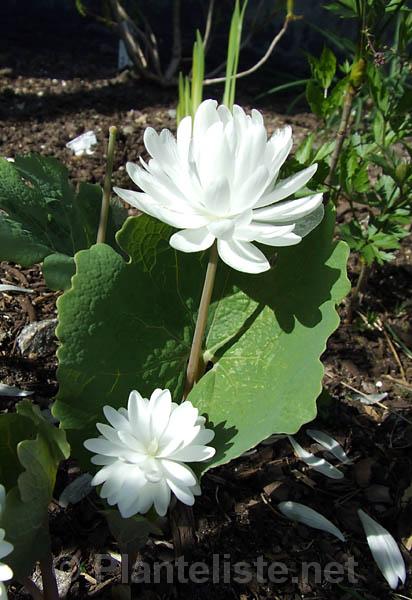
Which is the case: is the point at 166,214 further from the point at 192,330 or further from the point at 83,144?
the point at 83,144

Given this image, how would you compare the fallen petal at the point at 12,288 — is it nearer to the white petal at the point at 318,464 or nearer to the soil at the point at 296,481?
the soil at the point at 296,481

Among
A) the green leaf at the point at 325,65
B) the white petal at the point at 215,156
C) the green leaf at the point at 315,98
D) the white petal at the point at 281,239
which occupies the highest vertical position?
the green leaf at the point at 325,65

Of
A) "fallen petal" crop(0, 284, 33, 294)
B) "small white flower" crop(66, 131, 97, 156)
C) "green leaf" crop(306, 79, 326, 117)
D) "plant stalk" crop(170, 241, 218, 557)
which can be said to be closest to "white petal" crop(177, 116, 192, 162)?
"plant stalk" crop(170, 241, 218, 557)

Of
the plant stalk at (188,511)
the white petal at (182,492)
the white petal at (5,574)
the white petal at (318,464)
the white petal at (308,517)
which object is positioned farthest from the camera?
the white petal at (318,464)

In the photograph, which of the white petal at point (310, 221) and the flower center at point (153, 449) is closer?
the flower center at point (153, 449)

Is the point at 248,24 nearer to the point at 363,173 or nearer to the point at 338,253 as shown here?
the point at 363,173

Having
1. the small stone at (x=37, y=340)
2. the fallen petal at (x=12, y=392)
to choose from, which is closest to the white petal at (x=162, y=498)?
the fallen petal at (x=12, y=392)
